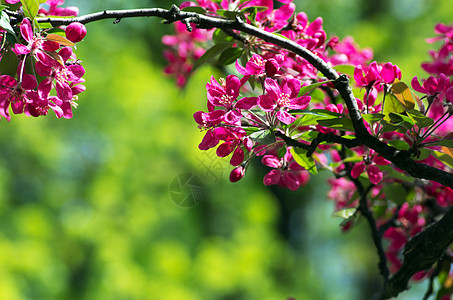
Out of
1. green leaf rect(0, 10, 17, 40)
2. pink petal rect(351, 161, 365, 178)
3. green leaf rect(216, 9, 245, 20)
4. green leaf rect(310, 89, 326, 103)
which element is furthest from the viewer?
green leaf rect(310, 89, 326, 103)

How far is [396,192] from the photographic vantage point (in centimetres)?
163

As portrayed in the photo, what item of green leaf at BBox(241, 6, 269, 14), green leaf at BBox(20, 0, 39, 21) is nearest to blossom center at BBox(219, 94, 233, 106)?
green leaf at BBox(241, 6, 269, 14)

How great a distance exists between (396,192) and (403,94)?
631 mm

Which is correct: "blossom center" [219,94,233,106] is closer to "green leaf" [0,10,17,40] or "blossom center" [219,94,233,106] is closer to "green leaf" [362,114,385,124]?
"green leaf" [362,114,385,124]

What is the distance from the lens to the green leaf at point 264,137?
1.01 metres

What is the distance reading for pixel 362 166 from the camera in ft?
4.24

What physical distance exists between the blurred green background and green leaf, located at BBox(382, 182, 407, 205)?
6.40 meters

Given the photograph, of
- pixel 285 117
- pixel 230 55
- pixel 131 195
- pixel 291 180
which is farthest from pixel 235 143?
pixel 131 195

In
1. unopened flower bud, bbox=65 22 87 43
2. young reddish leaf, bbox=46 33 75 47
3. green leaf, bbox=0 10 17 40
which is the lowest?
green leaf, bbox=0 10 17 40

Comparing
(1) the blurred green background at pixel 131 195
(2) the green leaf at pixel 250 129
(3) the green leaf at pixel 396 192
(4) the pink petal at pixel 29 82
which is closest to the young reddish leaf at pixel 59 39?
(4) the pink petal at pixel 29 82

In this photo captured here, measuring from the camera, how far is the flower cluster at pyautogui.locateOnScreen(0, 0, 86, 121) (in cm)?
102

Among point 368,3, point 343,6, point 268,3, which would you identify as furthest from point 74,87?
point 368,3

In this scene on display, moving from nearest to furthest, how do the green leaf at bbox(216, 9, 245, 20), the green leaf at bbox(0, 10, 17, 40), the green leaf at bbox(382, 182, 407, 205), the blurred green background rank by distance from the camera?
the green leaf at bbox(0, 10, 17, 40), the green leaf at bbox(216, 9, 245, 20), the green leaf at bbox(382, 182, 407, 205), the blurred green background

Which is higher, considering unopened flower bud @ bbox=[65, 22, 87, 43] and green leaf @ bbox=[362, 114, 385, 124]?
green leaf @ bbox=[362, 114, 385, 124]
